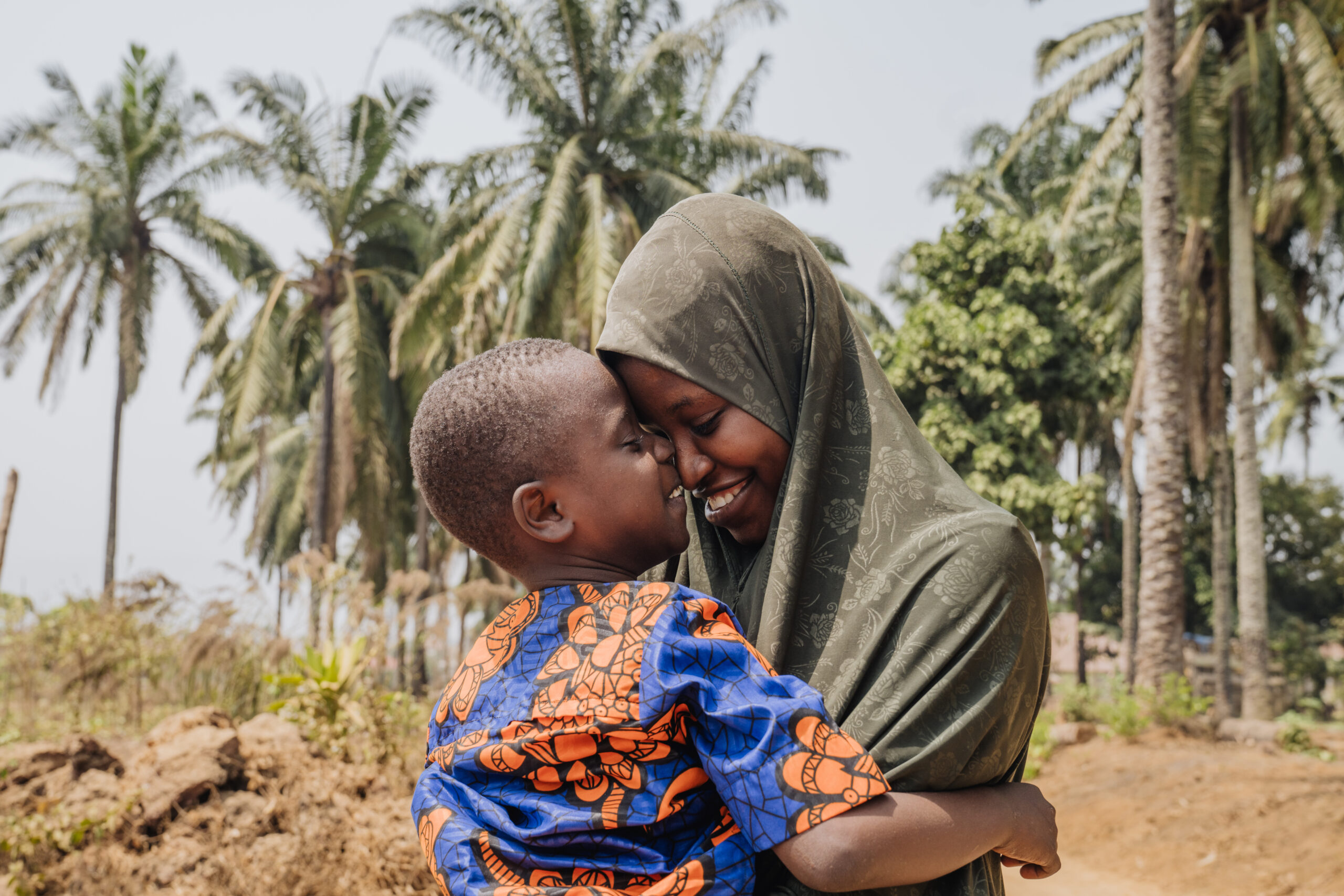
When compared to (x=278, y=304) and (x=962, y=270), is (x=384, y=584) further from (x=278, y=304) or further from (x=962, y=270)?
(x=962, y=270)

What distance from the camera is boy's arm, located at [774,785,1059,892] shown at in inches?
44.5

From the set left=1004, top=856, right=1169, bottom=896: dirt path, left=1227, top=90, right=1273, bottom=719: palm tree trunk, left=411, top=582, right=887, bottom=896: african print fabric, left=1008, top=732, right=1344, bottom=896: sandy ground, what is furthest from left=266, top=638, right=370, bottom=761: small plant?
left=1227, top=90, right=1273, bottom=719: palm tree trunk

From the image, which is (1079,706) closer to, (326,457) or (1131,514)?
(1131,514)

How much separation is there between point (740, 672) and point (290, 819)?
4.22m

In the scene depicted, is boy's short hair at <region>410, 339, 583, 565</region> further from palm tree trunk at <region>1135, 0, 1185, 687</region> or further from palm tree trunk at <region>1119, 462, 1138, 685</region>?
palm tree trunk at <region>1119, 462, 1138, 685</region>

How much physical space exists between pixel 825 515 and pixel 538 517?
18.1 inches

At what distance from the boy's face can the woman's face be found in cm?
12

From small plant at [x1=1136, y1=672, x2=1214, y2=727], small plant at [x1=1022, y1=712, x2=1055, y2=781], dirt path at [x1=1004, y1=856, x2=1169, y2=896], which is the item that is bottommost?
small plant at [x1=1022, y1=712, x2=1055, y2=781]

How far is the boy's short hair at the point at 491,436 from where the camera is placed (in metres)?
1.43

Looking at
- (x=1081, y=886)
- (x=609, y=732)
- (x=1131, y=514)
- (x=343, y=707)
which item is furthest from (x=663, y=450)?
(x=1131, y=514)

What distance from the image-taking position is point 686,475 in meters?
1.61

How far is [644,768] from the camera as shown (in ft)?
3.96

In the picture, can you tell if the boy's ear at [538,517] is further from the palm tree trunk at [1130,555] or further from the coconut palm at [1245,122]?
the palm tree trunk at [1130,555]

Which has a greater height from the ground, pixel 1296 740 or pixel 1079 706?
pixel 1296 740
